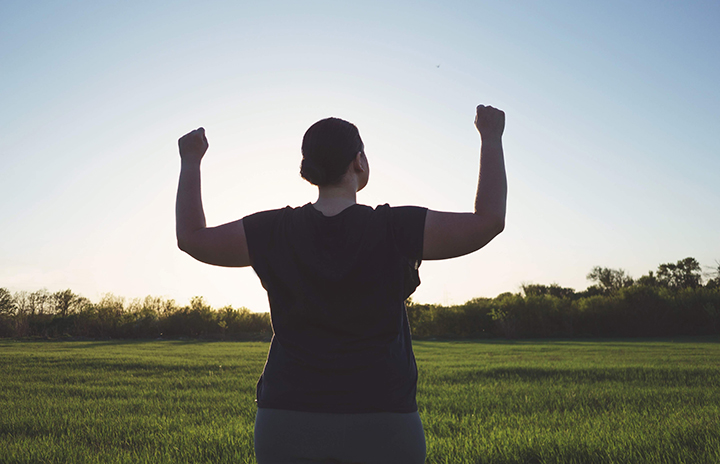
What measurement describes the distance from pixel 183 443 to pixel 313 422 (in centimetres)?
437

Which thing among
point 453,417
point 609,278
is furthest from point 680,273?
point 453,417

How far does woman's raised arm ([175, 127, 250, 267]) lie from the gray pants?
1.79 feet

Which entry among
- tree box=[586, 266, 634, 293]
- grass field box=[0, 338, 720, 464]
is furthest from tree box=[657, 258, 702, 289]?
grass field box=[0, 338, 720, 464]

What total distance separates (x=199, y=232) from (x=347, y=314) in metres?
0.59

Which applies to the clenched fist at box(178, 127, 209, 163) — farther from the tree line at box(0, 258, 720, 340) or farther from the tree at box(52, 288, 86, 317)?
the tree at box(52, 288, 86, 317)

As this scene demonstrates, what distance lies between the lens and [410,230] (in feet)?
4.60

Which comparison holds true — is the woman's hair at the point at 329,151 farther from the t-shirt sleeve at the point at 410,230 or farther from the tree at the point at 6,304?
the tree at the point at 6,304

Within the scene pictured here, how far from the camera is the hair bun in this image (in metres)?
1.58

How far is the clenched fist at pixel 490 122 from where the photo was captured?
5.10 feet

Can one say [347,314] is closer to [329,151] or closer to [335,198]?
[335,198]

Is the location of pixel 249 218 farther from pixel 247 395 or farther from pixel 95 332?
pixel 95 332

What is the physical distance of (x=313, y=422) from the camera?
1367 millimetres

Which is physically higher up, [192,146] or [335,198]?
[192,146]

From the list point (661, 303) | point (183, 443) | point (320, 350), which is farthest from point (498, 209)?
point (661, 303)
